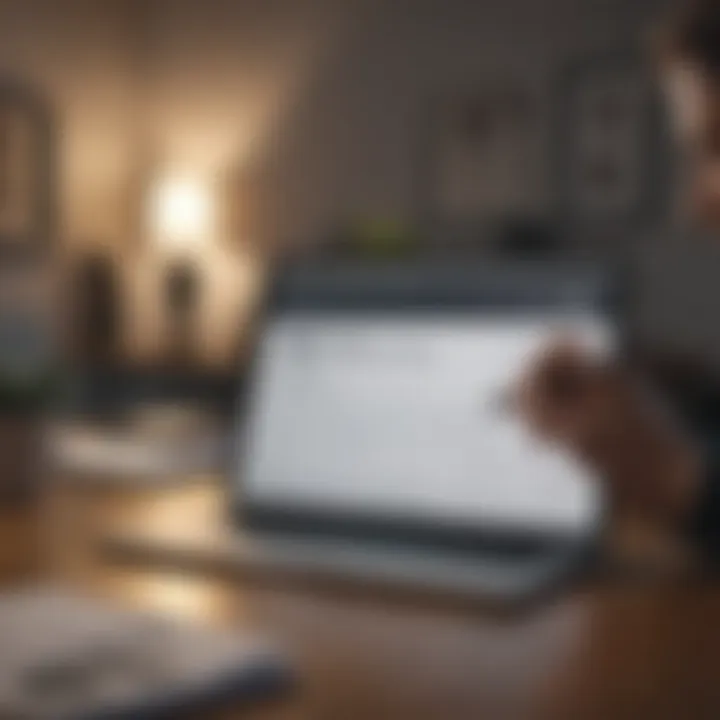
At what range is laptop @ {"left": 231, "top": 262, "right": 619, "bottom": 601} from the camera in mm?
1072

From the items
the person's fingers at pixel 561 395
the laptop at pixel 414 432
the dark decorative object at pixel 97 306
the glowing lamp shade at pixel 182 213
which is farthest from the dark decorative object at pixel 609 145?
the person's fingers at pixel 561 395

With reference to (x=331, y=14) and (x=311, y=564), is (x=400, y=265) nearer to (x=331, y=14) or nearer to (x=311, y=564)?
(x=311, y=564)

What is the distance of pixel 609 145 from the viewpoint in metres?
2.74

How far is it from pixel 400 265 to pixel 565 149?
65.5 inches

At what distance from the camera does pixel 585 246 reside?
2.78 m

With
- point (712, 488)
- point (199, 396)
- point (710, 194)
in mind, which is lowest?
point (199, 396)

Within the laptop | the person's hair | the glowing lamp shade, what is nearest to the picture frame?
the glowing lamp shade

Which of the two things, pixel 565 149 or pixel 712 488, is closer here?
pixel 712 488

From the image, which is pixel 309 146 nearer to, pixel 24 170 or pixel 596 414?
pixel 24 170

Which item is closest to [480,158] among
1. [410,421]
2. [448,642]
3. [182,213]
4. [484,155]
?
[484,155]

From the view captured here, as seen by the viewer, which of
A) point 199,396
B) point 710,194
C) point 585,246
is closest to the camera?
point 710,194

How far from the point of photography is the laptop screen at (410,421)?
1.09 metres

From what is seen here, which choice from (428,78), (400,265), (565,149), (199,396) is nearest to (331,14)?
(428,78)

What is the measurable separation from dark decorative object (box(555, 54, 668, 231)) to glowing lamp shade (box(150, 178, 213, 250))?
851mm
